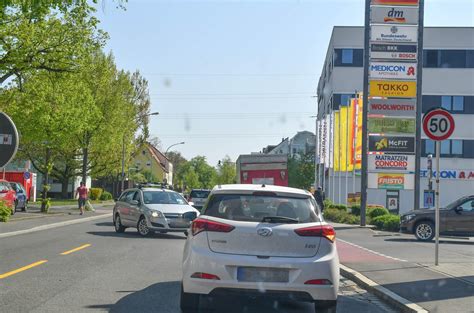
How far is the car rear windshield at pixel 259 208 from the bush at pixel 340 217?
2418cm

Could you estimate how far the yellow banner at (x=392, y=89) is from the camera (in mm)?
30500

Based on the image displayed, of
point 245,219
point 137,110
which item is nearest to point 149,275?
point 245,219

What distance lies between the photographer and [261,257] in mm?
7637

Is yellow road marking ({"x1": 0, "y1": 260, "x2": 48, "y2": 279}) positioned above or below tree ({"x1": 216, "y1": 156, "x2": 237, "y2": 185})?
below

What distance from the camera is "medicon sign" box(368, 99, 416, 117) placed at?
100ft

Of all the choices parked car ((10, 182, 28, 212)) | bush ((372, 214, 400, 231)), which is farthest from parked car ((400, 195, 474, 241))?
parked car ((10, 182, 28, 212))

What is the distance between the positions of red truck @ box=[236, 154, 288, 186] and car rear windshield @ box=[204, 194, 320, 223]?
2312 centimetres

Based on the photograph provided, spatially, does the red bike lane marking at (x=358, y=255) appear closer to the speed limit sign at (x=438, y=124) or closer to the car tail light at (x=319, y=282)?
the speed limit sign at (x=438, y=124)

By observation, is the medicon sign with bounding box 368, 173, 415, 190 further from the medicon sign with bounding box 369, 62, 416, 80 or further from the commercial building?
the commercial building

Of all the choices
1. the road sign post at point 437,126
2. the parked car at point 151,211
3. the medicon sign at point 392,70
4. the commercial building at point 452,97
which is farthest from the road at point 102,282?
the commercial building at point 452,97

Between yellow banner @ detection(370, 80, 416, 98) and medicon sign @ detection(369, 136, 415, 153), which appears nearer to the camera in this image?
yellow banner @ detection(370, 80, 416, 98)

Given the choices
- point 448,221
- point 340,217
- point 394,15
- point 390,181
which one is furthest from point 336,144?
point 448,221

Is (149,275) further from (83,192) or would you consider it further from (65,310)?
(83,192)

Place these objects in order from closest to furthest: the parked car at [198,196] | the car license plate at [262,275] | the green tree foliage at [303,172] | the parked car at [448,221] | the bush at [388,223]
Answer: the car license plate at [262,275] → the parked car at [448,221] → the bush at [388,223] → the parked car at [198,196] → the green tree foliage at [303,172]
